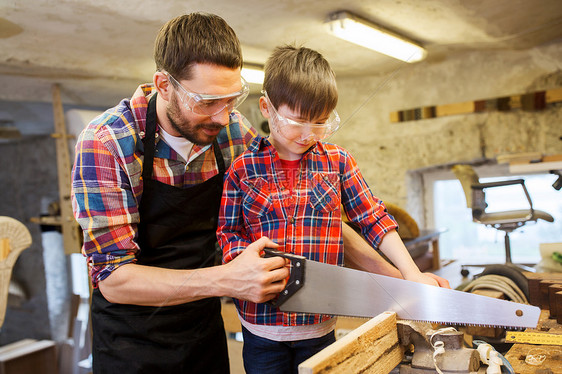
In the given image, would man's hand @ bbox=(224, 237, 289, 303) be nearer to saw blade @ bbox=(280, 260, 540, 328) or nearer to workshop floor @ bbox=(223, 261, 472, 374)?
saw blade @ bbox=(280, 260, 540, 328)

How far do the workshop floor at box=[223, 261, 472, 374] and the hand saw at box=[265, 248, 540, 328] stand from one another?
537 mm

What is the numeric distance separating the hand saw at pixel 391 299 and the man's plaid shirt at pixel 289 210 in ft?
0.44

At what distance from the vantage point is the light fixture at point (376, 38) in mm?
1776

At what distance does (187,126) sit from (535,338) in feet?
3.92

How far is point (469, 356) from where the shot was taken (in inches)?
45.9

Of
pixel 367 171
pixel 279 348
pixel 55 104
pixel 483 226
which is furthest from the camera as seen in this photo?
pixel 483 226

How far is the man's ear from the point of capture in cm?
135

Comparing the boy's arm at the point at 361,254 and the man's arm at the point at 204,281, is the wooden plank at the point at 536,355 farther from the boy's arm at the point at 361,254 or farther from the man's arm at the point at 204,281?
the man's arm at the point at 204,281

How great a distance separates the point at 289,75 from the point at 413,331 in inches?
29.1

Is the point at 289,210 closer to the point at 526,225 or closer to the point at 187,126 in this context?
the point at 187,126

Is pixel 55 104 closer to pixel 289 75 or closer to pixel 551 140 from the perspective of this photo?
pixel 289 75

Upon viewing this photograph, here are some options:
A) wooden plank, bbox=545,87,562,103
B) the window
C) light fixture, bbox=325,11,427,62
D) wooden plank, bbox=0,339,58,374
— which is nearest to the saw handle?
light fixture, bbox=325,11,427,62

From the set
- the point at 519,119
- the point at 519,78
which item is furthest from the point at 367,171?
the point at 519,119

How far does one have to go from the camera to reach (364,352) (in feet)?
3.52
